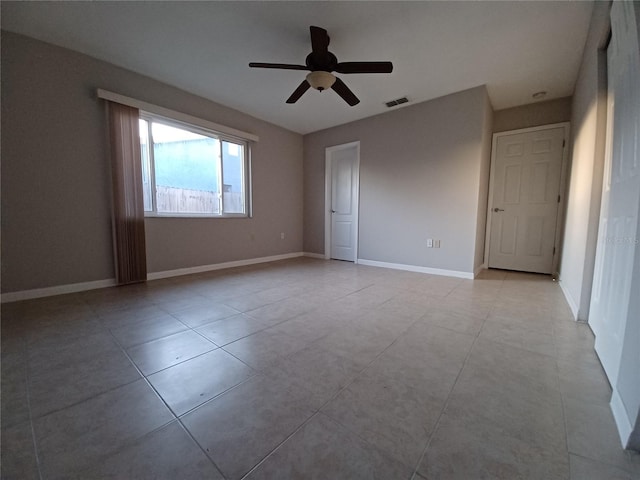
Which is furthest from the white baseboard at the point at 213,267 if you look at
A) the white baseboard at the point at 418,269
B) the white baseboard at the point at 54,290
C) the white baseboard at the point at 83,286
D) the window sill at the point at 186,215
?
the white baseboard at the point at 418,269

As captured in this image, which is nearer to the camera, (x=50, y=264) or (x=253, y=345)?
(x=253, y=345)

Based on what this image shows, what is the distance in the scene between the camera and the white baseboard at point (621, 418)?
0.88 metres

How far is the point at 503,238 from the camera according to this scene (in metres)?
3.89

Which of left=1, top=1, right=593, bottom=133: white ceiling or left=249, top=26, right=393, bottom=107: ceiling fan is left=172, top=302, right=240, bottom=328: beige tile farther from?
left=1, top=1, right=593, bottom=133: white ceiling

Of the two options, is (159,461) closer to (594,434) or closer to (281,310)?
(281,310)

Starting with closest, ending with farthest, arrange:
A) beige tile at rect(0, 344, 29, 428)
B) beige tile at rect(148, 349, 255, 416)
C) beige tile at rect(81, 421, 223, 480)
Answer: beige tile at rect(81, 421, 223, 480) < beige tile at rect(0, 344, 29, 428) < beige tile at rect(148, 349, 255, 416)

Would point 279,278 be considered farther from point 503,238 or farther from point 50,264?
point 503,238

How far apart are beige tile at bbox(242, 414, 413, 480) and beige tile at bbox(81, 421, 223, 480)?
181mm

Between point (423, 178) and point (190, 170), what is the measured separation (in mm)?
3446

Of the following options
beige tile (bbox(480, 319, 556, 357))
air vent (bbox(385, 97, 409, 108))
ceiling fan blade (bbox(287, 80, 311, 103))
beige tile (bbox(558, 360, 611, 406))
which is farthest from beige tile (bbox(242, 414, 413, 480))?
air vent (bbox(385, 97, 409, 108))

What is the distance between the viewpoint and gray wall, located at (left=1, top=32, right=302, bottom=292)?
226cm

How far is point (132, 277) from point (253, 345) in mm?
2332

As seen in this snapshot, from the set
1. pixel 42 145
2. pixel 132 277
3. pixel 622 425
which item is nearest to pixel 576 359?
pixel 622 425

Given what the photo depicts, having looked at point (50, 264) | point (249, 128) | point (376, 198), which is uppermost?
point (249, 128)
